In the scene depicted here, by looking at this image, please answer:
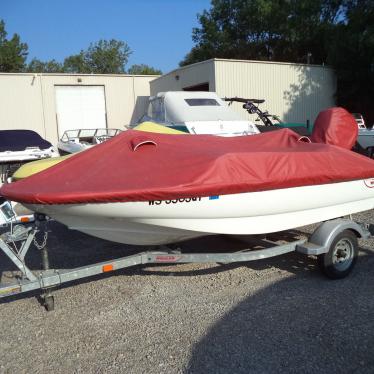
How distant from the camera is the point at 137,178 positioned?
3.44 m

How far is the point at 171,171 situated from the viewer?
351cm

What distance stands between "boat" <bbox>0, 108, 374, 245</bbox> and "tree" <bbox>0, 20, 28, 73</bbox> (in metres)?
35.5

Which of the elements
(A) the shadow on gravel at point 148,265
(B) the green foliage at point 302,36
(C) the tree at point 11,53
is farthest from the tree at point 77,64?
(A) the shadow on gravel at point 148,265

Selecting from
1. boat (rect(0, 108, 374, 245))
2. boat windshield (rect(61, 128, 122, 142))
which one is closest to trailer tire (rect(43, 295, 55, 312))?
boat (rect(0, 108, 374, 245))

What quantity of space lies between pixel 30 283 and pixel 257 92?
15.4 m

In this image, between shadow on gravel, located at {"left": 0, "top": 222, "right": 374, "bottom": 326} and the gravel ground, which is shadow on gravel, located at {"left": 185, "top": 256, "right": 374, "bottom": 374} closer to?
the gravel ground

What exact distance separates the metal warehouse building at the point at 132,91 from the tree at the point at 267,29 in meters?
6.29

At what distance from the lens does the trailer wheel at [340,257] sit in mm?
4102

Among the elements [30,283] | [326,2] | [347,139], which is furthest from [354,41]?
[30,283]

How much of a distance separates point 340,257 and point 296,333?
4.31ft

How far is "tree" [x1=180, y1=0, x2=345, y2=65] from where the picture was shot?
2636cm

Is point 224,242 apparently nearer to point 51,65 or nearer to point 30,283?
point 30,283

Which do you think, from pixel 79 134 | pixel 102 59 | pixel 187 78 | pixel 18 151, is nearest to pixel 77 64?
pixel 102 59

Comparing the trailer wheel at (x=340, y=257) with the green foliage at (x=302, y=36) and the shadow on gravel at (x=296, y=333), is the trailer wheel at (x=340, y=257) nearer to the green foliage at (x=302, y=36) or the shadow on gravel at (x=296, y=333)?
the shadow on gravel at (x=296, y=333)
